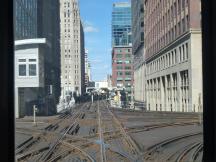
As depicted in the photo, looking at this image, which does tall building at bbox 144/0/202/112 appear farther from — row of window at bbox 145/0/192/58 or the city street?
the city street

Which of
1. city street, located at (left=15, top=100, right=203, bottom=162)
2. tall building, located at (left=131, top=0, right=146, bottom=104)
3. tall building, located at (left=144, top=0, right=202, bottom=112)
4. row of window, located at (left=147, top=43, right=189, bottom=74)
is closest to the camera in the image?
city street, located at (left=15, top=100, right=203, bottom=162)

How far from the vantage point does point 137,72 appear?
4.65m

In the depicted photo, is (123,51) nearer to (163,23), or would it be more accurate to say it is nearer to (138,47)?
(138,47)

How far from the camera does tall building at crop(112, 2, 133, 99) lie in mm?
3994

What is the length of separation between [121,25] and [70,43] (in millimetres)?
823

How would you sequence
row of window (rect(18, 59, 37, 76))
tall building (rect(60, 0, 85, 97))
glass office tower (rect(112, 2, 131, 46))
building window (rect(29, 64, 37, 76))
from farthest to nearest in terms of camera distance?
glass office tower (rect(112, 2, 131, 46)) → tall building (rect(60, 0, 85, 97)) → building window (rect(29, 64, 37, 76)) → row of window (rect(18, 59, 37, 76))

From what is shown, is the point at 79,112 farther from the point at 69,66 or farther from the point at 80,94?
the point at 69,66

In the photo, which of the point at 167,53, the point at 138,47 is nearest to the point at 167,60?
the point at 167,53

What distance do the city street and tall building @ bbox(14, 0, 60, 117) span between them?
456 mm

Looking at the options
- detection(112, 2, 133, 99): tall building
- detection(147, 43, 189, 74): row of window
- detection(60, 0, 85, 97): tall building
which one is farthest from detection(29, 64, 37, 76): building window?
detection(147, 43, 189, 74): row of window

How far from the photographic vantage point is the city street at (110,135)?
157 inches

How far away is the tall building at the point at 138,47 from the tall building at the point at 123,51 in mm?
94

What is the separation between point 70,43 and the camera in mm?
3746

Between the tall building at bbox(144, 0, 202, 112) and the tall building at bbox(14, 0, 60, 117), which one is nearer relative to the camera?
the tall building at bbox(14, 0, 60, 117)
